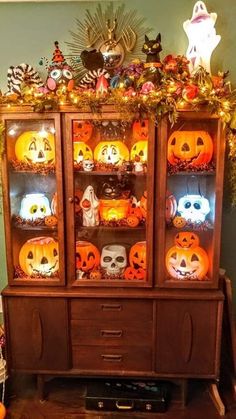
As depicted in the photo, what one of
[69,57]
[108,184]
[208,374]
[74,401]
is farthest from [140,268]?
[69,57]

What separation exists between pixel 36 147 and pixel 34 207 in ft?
1.10

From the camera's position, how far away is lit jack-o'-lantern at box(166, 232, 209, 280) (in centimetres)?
220

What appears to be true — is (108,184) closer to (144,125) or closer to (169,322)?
(144,125)

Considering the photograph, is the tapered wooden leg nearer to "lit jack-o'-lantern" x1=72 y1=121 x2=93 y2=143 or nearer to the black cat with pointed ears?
"lit jack-o'-lantern" x1=72 y1=121 x2=93 y2=143

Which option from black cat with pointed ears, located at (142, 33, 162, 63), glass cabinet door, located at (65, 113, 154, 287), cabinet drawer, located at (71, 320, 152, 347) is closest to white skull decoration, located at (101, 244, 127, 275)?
glass cabinet door, located at (65, 113, 154, 287)

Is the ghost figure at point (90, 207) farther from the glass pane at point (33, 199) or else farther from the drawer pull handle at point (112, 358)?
the drawer pull handle at point (112, 358)

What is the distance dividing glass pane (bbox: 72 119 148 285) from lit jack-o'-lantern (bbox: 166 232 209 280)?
0.52 feet

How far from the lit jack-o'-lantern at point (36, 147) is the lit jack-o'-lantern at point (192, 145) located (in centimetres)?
64

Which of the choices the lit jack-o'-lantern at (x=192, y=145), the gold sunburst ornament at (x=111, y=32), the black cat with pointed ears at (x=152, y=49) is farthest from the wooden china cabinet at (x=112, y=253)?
the gold sunburst ornament at (x=111, y=32)

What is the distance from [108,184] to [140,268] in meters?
0.51

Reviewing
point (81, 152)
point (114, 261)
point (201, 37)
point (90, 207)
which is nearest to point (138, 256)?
point (114, 261)

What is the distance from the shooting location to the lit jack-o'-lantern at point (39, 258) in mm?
2248

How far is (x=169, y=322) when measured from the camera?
86.0 inches

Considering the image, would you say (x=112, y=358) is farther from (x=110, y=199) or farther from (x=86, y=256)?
(x=110, y=199)
